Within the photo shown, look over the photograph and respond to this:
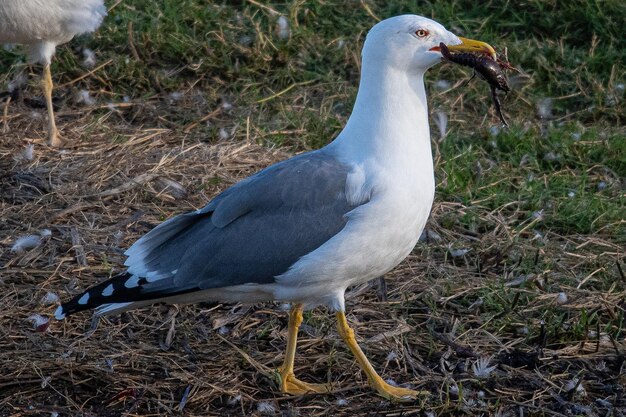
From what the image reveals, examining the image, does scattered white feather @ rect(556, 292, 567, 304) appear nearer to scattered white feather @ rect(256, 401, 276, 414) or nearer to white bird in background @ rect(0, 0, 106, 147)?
scattered white feather @ rect(256, 401, 276, 414)

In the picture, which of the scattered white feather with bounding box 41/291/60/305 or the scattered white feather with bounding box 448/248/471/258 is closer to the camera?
the scattered white feather with bounding box 41/291/60/305

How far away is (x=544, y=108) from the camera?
6.46m

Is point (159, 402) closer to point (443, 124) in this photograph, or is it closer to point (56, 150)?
point (56, 150)

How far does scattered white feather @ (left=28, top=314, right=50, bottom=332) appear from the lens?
13.6 feet

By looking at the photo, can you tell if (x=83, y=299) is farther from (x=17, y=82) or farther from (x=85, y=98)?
(x=17, y=82)

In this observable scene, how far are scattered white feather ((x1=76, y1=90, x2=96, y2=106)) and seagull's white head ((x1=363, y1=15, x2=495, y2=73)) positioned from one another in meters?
3.00

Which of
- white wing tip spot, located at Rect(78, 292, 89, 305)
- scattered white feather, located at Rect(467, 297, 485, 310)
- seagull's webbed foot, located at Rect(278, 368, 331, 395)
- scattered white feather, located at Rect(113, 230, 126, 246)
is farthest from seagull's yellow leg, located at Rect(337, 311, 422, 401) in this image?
scattered white feather, located at Rect(113, 230, 126, 246)

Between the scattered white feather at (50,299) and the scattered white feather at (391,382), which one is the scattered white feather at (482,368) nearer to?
the scattered white feather at (391,382)

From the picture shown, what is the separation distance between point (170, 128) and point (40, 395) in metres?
2.59

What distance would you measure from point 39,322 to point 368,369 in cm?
130

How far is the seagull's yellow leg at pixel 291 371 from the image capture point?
3877 millimetres

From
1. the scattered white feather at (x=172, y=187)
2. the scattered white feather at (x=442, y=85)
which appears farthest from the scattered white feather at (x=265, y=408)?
the scattered white feather at (x=442, y=85)

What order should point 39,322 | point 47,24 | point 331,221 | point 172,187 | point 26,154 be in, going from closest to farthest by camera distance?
point 331,221, point 39,322, point 172,187, point 26,154, point 47,24

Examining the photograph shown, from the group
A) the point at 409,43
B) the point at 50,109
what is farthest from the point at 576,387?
the point at 50,109
